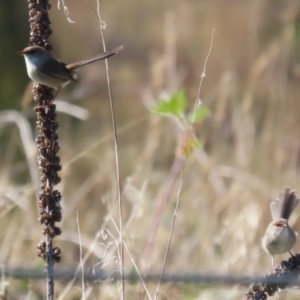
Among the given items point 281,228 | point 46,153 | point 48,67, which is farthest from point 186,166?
point 46,153

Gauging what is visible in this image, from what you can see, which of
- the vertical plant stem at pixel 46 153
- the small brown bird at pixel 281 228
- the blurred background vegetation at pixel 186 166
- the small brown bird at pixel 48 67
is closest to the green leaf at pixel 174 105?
the vertical plant stem at pixel 46 153

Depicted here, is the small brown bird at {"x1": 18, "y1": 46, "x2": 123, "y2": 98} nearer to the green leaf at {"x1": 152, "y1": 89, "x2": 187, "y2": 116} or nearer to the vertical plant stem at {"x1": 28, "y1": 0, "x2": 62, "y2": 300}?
the vertical plant stem at {"x1": 28, "y1": 0, "x2": 62, "y2": 300}

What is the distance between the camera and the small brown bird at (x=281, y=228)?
2.37 meters

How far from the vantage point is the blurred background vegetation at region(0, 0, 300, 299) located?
10.2 ft

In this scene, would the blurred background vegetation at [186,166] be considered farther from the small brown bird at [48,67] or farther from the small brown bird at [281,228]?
the small brown bird at [48,67]

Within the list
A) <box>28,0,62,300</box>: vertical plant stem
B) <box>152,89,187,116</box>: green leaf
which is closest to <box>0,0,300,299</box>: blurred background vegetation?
<box>28,0,62,300</box>: vertical plant stem

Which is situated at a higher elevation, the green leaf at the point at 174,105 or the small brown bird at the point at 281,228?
the small brown bird at the point at 281,228

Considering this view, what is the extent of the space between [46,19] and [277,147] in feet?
8.40

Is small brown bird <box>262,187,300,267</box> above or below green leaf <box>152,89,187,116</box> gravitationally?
above

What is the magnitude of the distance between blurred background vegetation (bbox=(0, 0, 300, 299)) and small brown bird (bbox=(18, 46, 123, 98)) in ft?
1.06

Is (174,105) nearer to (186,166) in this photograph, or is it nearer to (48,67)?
(48,67)

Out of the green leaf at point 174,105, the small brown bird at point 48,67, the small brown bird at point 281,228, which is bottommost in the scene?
the green leaf at point 174,105

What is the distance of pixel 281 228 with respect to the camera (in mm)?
2516

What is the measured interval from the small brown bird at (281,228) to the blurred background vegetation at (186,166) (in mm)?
146
